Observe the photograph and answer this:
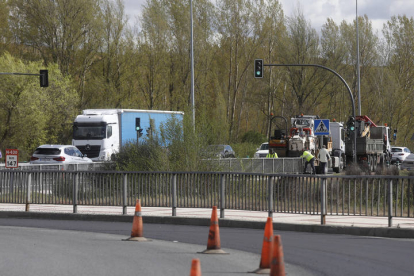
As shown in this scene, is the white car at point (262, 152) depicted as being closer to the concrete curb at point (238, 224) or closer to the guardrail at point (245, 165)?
the guardrail at point (245, 165)

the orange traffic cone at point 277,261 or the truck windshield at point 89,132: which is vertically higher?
the truck windshield at point 89,132

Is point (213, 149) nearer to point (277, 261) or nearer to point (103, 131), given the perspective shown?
point (103, 131)

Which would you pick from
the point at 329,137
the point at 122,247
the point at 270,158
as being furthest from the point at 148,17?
the point at 122,247

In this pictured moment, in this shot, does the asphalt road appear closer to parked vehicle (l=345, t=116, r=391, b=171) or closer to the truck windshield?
the truck windshield

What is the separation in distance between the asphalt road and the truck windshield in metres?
26.9

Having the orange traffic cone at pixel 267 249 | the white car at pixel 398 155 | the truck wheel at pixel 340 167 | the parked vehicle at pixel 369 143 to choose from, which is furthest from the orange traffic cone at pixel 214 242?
the white car at pixel 398 155

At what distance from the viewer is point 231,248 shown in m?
A: 12.8

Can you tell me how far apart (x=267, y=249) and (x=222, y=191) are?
321 inches

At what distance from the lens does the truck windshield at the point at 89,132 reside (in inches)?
1743

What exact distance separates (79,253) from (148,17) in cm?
5717

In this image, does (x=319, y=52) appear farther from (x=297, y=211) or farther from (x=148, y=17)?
(x=297, y=211)

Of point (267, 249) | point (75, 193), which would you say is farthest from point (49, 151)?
point (267, 249)

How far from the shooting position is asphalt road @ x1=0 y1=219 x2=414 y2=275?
34.4 feet

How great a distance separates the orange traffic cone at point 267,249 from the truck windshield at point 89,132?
115ft
